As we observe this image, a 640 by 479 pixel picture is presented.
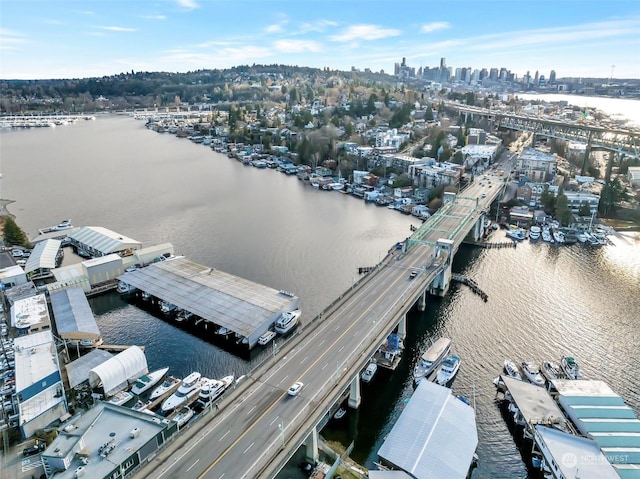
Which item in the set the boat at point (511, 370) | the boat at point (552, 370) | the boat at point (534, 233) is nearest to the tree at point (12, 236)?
the boat at point (511, 370)

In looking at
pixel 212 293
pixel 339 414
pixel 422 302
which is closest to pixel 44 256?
pixel 212 293

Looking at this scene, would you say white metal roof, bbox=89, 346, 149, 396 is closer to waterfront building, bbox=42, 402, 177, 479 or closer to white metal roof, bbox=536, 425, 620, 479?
waterfront building, bbox=42, 402, 177, 479

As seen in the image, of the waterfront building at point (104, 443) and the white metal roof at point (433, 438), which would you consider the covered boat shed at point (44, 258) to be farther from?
the white metal roof at point (433, 438)

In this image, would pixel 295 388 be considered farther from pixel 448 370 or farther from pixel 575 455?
pixel 575 455

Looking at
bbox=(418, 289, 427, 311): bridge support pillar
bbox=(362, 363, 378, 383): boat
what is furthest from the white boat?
bbox=(418, 289, 427, 311): bridge support pillar

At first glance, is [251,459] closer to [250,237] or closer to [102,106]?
[250,237]
